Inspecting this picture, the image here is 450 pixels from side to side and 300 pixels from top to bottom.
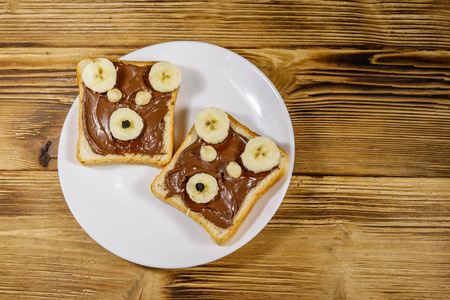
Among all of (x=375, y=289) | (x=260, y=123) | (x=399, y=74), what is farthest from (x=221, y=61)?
(x=375, y=289)

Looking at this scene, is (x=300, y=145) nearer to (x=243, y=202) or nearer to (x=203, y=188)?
(x=243, y=202)

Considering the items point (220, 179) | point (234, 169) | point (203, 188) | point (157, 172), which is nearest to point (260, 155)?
point (234, 169)

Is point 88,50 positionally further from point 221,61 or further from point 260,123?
point 260,123

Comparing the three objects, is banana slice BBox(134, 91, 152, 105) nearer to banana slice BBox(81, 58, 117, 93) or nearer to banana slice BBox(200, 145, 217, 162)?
banana slice BBox(81, 58, 117, 93)

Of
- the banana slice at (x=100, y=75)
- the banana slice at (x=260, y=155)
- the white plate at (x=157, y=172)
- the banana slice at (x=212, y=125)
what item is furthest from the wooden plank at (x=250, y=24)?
the banana slice at (x=260, y=155)

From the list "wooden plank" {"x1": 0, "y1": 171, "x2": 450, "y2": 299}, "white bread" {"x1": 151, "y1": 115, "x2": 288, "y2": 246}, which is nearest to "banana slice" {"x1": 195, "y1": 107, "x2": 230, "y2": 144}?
"white bread" {"x1": 151, "y1": 115, "x2": 288, "y2": 246}

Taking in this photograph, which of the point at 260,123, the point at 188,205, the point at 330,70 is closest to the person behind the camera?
the point at 188,205

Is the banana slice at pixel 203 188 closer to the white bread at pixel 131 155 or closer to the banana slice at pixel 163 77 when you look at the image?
the white bread at pixel 131 155
